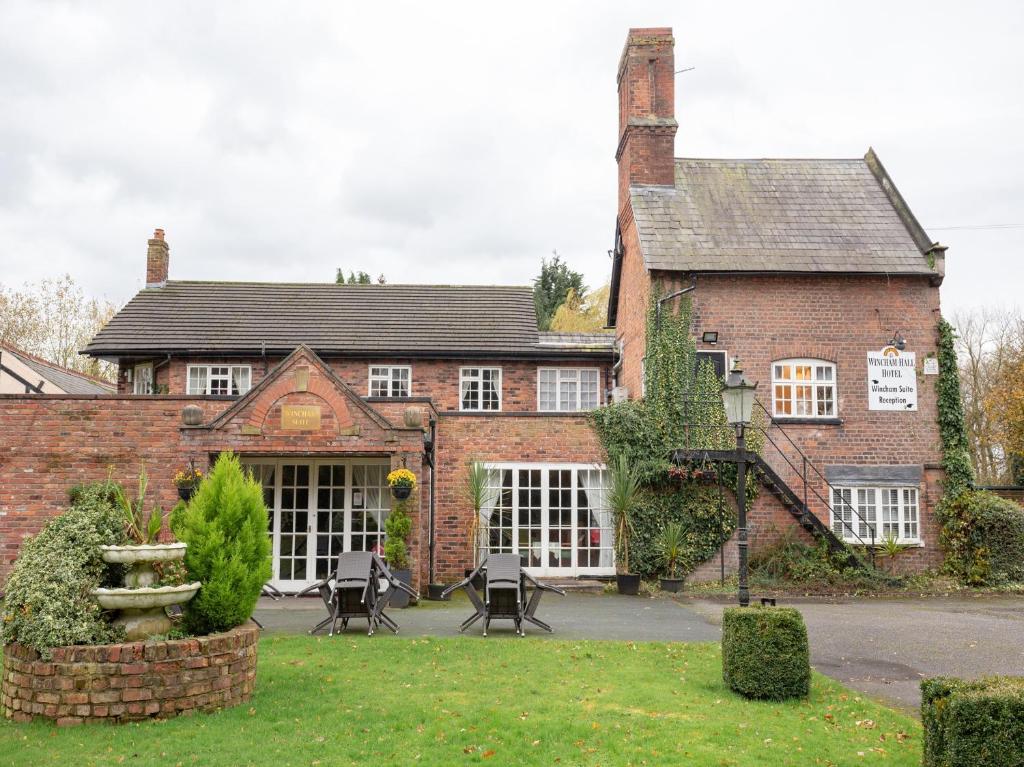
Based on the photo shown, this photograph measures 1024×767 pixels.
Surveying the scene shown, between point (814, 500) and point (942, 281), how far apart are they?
5755 millimetres

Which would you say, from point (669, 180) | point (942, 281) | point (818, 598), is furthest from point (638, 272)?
point (818, 598)

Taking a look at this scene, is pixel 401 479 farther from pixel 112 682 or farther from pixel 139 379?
pixel 139 379

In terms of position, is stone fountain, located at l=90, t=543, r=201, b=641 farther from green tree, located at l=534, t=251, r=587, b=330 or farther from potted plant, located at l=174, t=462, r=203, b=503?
green tree, located at l=534, t=251, r=587, b=330

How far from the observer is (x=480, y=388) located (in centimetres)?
2202

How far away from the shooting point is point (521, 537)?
17.7m

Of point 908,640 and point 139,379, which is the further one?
point 139,379

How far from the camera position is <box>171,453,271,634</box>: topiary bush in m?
7.94

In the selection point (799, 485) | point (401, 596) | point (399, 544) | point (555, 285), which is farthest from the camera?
point (555, 285)

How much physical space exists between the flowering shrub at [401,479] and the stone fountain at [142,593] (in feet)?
22.5

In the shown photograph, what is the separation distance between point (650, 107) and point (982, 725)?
1776 centimetres

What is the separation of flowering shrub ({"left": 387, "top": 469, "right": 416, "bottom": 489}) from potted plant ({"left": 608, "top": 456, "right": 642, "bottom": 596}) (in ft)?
14.5

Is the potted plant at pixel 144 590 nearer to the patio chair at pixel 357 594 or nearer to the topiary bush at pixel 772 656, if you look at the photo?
the patio chair at pixel 357 594

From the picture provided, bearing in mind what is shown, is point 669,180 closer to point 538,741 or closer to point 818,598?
point 818,598

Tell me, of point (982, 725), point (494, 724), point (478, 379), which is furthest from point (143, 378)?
point (982, 725)
